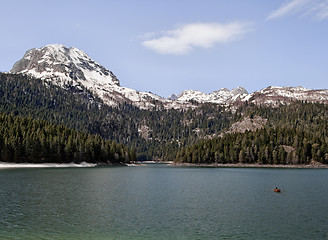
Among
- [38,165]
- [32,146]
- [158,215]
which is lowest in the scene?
[158,215]

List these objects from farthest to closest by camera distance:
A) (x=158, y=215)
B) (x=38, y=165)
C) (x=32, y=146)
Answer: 1. (x=32, y=146)
2. (x=38, y=165)
3. (x=158, y=215)

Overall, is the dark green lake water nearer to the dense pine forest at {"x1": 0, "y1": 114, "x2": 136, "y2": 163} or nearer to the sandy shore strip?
the sandy shore strip

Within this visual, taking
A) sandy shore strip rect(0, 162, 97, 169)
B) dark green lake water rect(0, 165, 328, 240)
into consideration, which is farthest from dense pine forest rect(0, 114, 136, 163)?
dark green lake water rect(0, 165, 328, 240)

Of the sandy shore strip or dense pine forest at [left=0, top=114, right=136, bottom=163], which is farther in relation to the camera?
dense pine forest at [left=0, top=114, right=136, bottom=163]

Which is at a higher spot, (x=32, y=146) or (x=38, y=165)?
(x=32, y=146)

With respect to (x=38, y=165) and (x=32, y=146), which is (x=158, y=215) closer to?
(x=38, y=165)

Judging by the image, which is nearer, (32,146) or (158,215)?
(158,215)

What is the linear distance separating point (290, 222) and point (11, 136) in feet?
545

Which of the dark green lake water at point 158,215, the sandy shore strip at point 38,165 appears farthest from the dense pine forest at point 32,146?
the dark green lake water at point 158,215

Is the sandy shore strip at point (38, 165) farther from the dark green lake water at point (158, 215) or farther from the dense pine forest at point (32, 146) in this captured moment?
the dark green lake water at point (158, 215)

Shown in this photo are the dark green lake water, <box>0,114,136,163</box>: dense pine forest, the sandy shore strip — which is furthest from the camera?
<box>0,114,136,163</box>: dense pine forest

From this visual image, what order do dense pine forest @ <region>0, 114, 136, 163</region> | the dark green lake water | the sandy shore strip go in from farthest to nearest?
dense pine forest @ <region>0, 114, 136, 163</region>
the sandy shore strip
the dark green lake water

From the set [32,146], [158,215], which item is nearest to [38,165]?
[32,146]

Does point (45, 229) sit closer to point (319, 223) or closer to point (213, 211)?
point (213, 211)
